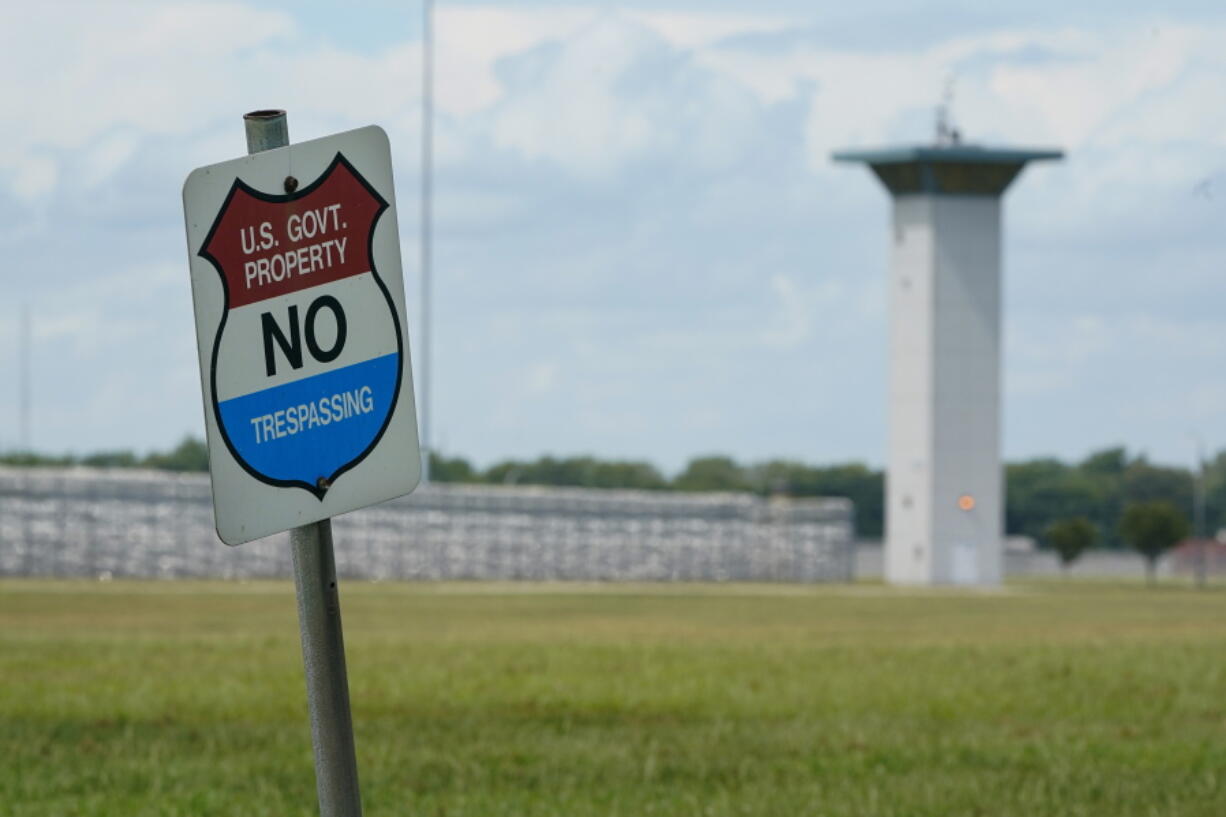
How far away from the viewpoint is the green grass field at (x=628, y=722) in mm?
12484

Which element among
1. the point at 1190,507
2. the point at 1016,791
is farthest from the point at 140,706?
the point at 1190,507

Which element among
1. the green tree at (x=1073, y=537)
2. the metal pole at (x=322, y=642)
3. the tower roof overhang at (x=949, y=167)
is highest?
the tower roof overhang at (x=949, y=167)

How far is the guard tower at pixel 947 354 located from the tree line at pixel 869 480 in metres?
46.0

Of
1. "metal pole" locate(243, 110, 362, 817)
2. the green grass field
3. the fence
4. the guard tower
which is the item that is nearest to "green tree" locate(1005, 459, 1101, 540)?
the fence

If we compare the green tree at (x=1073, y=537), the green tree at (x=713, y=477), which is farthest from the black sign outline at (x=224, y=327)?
the green tree at (x=713, y=477)

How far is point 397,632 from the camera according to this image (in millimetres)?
37500

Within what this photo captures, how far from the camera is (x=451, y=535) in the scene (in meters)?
89.9

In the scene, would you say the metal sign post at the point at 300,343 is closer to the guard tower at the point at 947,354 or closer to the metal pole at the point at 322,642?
the metal pole at the point at 322,642

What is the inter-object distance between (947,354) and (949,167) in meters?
7.83

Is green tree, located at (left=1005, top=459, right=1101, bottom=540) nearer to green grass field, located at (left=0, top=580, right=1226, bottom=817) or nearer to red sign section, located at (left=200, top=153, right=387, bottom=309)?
green grass field, located at (left=0, top=580, right=1226, bottom=817)

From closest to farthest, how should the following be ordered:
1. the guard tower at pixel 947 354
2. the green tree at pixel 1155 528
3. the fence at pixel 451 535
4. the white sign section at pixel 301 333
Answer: the white sign section at pixel 301 333, the fence at pixel 451 535, the guard tower at pixel 947 354, the green tree at pixel 1155 528

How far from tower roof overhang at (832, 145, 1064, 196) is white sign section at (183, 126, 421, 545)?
83615mm

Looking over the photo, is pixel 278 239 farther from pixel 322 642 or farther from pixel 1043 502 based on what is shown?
pixel 1043 502

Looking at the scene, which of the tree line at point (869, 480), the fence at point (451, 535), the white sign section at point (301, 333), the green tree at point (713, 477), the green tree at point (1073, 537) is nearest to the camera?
the white sign section at point (301, 333)
